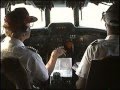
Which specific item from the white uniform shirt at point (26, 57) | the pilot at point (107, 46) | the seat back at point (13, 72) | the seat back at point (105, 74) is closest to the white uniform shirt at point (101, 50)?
the pilot at point (107, 46)

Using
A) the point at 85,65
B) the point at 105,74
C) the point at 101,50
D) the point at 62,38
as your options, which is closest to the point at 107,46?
the point at 101,50

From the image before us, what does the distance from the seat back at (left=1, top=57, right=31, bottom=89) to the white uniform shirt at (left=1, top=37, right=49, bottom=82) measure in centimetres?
31

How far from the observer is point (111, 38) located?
8.55ft

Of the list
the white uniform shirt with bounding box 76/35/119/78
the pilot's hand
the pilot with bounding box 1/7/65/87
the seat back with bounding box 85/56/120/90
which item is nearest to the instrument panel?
the pilot's hand

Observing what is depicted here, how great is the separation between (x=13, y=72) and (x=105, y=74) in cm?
70

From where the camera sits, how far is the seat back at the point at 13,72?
2201mm

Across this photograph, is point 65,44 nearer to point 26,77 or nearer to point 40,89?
point 40,89

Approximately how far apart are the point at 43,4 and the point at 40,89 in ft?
4.37

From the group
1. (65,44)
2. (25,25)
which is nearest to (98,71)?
(25,25)

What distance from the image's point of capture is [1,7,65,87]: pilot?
263 cm

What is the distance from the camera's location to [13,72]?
223cm

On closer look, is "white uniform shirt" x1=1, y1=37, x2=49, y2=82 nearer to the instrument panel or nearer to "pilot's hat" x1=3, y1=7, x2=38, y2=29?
"pilot's hat" x1=3, y1=7, x2=38, y2=29

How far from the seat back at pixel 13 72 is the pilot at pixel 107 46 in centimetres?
57

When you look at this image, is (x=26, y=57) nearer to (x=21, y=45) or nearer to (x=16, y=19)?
(x=21, y=45)
